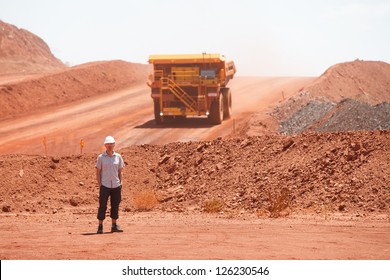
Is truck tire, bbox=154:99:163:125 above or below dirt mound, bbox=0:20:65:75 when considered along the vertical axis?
below

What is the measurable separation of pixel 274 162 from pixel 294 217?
4686mm

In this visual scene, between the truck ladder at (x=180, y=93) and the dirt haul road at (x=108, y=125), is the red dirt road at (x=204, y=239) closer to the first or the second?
the dirt haul road at (x=108, y=125)

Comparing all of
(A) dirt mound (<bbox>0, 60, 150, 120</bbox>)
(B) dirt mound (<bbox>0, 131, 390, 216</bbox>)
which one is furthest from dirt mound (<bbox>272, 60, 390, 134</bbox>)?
(A) dirt mound (<bbox>0, 60, 150, 120</bbox>)

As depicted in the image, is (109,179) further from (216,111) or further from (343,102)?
A: (216,111)

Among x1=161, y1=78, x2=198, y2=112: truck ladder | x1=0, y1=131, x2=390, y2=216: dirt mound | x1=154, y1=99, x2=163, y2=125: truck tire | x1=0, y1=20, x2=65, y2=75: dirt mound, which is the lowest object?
x1=0, y1=131, x2=390, y2=216: dirt mound

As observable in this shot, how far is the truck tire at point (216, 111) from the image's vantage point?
3200 centimetres

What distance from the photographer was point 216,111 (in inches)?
1264

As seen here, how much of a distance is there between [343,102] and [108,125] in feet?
31.8

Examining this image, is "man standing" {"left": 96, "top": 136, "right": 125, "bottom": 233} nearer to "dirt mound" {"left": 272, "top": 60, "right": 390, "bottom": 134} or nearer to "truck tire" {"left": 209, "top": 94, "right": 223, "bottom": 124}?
"dirt mound" {"left": 272, "top": 60, "right": 390, "bottom": 134}

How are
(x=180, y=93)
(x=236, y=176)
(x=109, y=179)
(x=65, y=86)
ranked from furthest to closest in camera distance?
(x=65, y=86) < (x=180, y=93) < (x=236, y=176) < (x=109, y=179)

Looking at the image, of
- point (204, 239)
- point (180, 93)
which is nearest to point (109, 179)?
point (204, 239)

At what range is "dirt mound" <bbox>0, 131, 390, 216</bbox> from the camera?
56.6 feet

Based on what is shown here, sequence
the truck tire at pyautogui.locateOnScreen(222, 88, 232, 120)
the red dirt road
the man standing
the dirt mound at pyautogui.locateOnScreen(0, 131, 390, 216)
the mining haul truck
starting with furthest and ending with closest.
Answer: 1. the truck tire at pyautogui.locateOnScreen(222, 88, 232, 120)
2. the mining haul truck
3. the dirt mound at pyautogui.locateOnScreen(0, 131, 390, 216)
4. the man standing
5. the red dirt road

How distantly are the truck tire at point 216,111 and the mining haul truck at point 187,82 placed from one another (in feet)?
0.13
